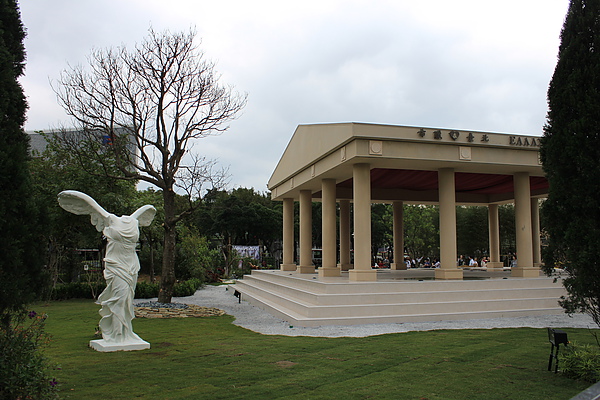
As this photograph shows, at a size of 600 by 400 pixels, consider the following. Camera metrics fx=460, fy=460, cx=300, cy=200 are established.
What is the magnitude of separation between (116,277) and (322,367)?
438 centimetres

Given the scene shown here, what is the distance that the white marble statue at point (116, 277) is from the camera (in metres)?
8.94

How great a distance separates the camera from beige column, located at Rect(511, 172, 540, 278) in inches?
657

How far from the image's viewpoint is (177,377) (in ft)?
22.6

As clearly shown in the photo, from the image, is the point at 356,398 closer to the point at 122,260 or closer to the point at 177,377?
the point at 177,377

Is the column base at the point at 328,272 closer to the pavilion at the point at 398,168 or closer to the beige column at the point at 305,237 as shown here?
the pavilion at the point at 398,168

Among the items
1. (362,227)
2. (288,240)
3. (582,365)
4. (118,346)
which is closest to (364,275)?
(362,227)

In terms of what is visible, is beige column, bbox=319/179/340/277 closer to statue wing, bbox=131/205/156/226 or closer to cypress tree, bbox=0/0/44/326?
statue wing, bbox=131/205/156/226

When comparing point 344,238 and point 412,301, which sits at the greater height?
point 344,238

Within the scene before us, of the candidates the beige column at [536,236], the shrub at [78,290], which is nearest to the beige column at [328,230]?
the shrub at [78,290]

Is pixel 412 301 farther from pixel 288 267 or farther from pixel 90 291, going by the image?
pixel 90 291

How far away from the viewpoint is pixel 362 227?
1475 centimetres

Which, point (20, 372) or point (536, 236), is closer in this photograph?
point (20, 372)

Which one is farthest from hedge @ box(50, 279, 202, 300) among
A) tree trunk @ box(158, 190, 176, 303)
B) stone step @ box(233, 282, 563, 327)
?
stone step @ box(233, 282, 563, 327)

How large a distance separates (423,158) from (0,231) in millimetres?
12139
